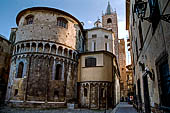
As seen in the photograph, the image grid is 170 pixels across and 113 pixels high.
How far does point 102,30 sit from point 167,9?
73.1 ft

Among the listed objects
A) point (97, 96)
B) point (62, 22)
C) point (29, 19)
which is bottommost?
point (97, 96)

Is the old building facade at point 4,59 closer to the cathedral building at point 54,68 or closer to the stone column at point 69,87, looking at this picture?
the cathedral building at point 54,68

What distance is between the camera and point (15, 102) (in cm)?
1483

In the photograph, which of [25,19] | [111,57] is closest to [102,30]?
[111,57]

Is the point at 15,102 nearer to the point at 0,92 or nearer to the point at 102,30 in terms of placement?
the point at 0,92

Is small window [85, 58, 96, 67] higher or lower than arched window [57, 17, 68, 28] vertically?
lower

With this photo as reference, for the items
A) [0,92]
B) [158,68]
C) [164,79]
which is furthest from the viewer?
[0,92]

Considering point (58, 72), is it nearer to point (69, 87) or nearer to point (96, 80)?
point (69, 87)

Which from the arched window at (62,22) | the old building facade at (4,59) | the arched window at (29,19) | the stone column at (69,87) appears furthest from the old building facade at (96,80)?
the old building facade at (4,59)

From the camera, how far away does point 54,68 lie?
1703cm

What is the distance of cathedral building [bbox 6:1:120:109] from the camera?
15641 millimetres

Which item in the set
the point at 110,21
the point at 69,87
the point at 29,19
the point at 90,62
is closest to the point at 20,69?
the point at 69,87

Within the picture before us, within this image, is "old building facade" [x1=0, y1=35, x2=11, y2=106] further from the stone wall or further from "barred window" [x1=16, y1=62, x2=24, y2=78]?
the stone wall

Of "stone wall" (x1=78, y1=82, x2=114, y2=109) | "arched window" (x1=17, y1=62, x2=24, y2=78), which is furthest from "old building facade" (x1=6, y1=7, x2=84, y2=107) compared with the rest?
"stone wall" (x1=78, y1=82, x2=114, y2=109)
